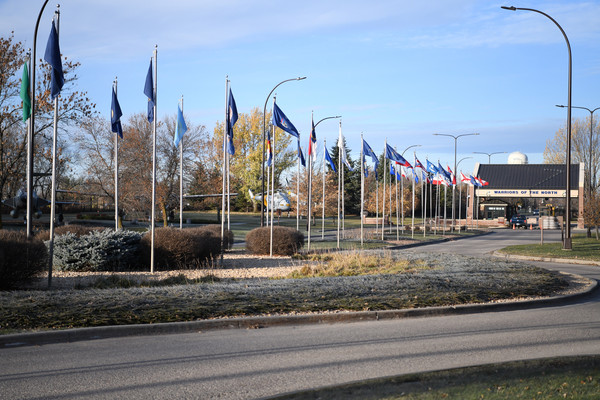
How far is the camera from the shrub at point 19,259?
512 inches

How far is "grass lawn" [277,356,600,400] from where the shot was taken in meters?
5.52

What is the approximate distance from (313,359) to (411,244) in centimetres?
3081

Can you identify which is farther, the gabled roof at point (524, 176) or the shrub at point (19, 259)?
the gabled roof at point (524, 176)

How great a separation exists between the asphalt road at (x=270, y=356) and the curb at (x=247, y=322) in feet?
0.84

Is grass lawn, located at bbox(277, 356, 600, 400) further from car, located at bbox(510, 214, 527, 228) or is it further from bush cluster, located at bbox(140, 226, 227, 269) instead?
car, located at bbox(510, 214, 527, 228)

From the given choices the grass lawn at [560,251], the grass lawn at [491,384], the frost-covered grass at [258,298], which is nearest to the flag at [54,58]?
the frost-covered grass at [258,298]

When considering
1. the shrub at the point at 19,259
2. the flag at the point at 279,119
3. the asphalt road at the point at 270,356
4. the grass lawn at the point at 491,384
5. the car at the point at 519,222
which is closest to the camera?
the grass lawn at the point at 491,384

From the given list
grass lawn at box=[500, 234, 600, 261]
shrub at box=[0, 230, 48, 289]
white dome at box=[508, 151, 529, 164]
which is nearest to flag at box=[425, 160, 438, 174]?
grass lawn at box=[500, 234, 600, 261]

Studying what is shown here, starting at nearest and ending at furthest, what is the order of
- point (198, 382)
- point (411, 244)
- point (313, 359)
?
point (198, 382) < point (313, 359) < point (411, 244)

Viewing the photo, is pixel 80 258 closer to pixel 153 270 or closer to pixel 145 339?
pixel 153 270

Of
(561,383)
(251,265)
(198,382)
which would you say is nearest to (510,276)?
(251,265)

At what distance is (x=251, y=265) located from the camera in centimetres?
2056

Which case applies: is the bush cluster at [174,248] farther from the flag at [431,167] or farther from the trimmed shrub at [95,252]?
the flag at [431,167]

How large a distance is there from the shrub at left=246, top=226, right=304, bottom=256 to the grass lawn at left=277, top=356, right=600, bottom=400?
59.4 feet
